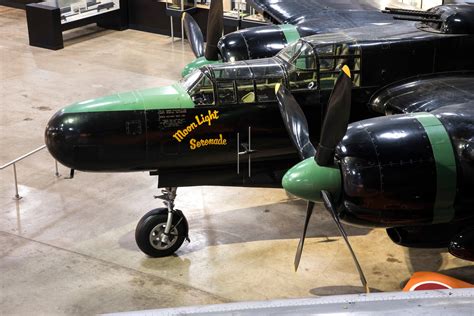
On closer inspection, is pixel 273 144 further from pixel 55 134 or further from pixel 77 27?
pixel 77 27

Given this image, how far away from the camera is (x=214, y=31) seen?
49.7 ft

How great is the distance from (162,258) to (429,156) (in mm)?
4579

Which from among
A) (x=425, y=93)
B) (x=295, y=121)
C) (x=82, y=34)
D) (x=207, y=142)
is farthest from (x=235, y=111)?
(x=82, y=34)

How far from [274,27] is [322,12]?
5.72ft

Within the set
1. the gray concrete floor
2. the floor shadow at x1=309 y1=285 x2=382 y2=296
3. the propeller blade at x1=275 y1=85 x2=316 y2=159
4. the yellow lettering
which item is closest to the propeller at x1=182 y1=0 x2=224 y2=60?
the gray concrete floor

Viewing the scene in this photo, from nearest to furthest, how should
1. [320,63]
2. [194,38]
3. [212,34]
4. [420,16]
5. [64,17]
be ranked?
[320,63] < [420,16] < [212,34] < [194,38] < [64,17]

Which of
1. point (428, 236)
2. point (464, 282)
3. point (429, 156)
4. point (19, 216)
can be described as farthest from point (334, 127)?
point (19, 216)

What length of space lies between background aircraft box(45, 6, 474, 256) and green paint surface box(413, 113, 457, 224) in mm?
1386

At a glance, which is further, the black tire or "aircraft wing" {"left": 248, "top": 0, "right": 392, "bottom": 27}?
"aircraft wing" {"left": 248, "top": 0, "right": 392, "bottom": 27}

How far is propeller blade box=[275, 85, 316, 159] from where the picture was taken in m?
11.4

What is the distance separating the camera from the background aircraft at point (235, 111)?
12.2 m

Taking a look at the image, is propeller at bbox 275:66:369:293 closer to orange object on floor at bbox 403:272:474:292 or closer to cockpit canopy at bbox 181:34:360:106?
orange object on floor at bbox 403:272:474:292

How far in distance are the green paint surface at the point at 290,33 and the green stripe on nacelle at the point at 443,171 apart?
483cm

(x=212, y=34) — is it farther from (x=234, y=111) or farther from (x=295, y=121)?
(x=295, y=121)
